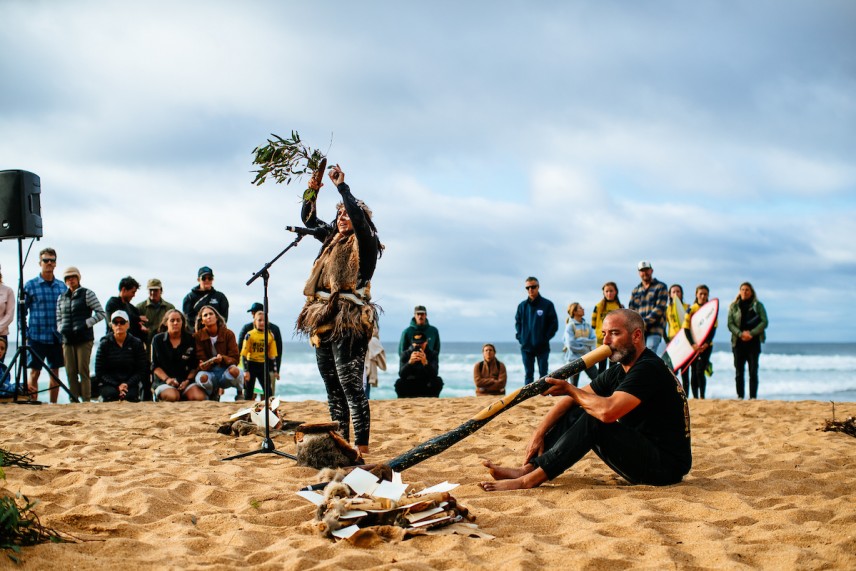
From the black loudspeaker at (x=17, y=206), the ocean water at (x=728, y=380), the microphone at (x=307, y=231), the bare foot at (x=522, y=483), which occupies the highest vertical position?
the black loudspeaker at (x=17, y=206)

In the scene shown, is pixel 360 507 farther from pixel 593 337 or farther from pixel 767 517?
pixel 593 337

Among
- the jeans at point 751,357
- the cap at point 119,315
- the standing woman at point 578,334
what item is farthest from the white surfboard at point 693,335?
the cap at point 119,315

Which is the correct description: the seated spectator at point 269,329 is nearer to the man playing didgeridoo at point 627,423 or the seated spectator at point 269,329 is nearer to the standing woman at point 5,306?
the standing woman at point 5,306

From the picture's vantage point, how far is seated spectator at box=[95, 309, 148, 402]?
8.77 meters

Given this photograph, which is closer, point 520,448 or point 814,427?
point 520,448

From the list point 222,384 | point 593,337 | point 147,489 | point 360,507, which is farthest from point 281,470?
point 593,337

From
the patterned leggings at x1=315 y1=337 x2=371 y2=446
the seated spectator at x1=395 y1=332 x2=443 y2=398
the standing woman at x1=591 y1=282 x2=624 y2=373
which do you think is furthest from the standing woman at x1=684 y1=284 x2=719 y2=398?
the patterned leggings at x1=315 y1=337 x2=371 y2=446

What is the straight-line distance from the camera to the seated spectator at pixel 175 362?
8758 millimetres

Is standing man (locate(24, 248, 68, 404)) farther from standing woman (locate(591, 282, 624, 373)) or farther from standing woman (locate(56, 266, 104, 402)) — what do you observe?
standing woman (locate(591, 282, 624, 373))

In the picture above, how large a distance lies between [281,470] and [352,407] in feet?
1.96

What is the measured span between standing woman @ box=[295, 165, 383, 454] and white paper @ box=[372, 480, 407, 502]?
4.38 ft

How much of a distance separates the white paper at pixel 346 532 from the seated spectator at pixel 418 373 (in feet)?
22.4

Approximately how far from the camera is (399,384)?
10.1 metres

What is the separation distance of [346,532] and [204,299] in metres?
7.13
